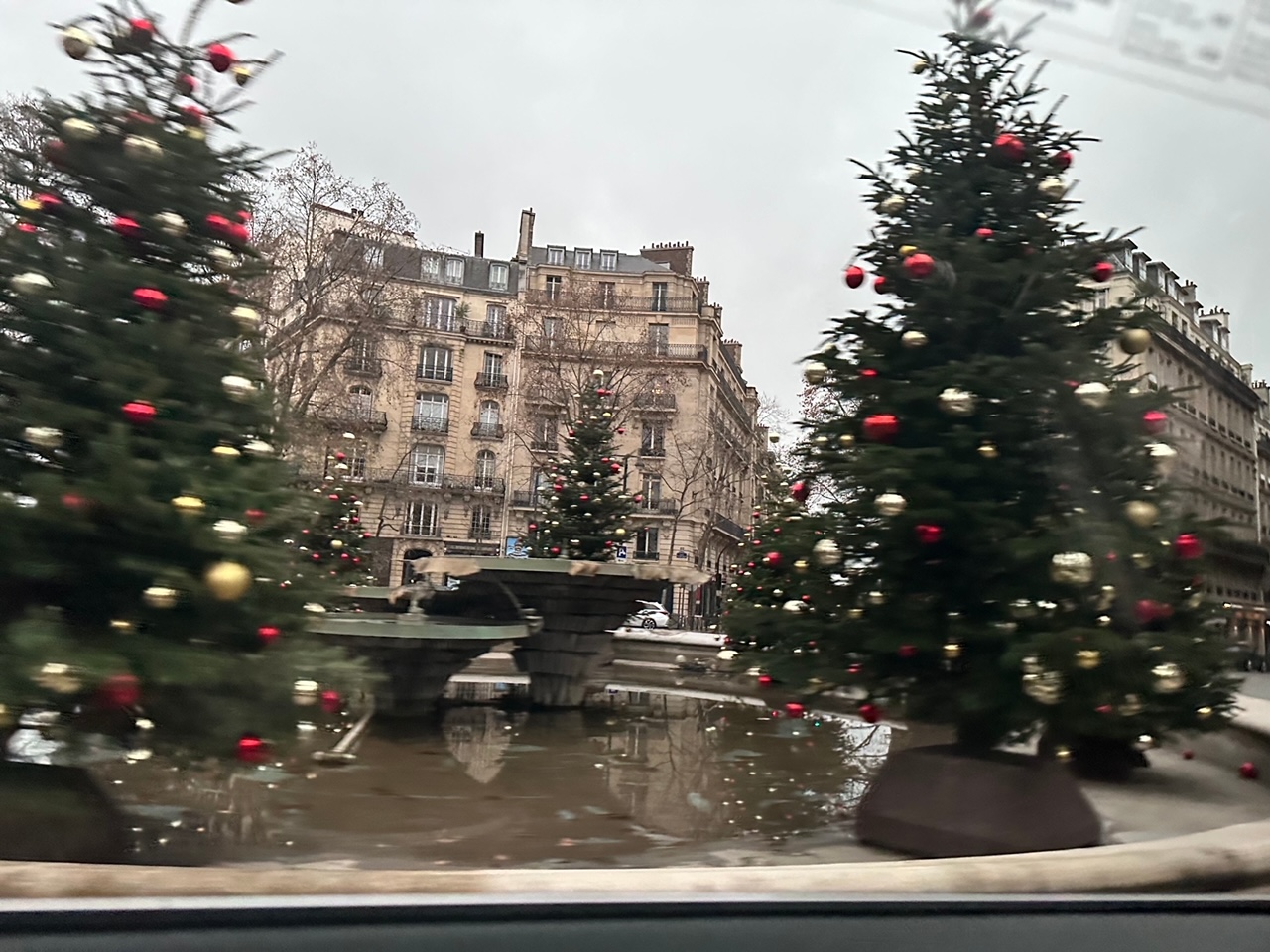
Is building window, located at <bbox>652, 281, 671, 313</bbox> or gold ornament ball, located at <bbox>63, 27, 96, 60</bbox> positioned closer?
gold ornament ball, located at <bbox>63, 27, 96, 60</bbox>

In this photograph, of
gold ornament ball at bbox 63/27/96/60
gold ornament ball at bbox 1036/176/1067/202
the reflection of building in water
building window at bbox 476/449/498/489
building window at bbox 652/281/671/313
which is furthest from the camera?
building window at bbox 652/281/671/313

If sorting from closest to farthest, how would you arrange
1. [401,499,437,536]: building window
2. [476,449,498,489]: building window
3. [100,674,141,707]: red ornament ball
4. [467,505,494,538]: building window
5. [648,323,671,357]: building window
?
[100,674,141,707]: red ornament ball, [648,323,671,357]: building window, [476,449,498,489]: building window, [467,505,494,538]: building window, [401,499,437,536]: building window

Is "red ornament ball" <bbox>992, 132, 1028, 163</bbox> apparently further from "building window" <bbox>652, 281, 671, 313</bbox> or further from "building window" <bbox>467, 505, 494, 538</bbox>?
"building window" <bbox>652, 281, 671, 313</bbox>

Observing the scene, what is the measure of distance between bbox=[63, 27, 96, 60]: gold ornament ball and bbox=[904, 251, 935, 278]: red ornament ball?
3289 mm

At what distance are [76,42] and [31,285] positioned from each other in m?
1.11

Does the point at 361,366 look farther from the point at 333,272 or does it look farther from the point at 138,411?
the point at 138,411

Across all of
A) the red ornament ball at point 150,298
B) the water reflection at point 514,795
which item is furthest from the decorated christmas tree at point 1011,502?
the red ornament ball at point 150,298

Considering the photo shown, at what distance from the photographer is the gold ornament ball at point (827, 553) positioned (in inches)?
156

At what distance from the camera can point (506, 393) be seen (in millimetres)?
26094

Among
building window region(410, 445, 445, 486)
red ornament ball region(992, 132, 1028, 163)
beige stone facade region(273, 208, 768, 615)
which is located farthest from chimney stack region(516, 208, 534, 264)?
red ornament ball region(992, 132, 1028, 163)

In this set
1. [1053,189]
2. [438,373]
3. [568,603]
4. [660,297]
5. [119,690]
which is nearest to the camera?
[119,690]

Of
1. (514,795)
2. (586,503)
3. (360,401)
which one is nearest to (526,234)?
(360,401)

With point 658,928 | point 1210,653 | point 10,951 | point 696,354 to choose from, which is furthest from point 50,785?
point 696,354

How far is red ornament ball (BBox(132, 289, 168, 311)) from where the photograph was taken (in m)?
3.06
